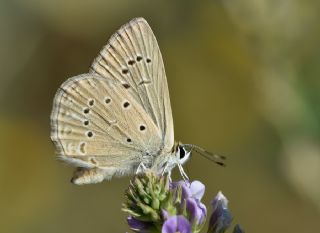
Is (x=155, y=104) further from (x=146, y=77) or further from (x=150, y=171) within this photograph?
(x=150, y=171)

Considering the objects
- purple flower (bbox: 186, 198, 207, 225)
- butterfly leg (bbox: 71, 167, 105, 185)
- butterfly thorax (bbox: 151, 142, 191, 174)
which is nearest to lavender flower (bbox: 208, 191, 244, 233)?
purple flower (bbox: 186, 198, 207, 225)

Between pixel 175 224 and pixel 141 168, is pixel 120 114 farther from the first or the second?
pixel 175 224

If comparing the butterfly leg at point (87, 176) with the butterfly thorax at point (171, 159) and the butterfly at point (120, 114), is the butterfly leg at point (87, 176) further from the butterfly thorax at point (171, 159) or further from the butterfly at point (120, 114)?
the butterfly thorax at point (171, 159)

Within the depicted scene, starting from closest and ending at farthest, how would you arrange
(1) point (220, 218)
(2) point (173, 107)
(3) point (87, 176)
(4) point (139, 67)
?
(1) point (220, 218) → (3) point (87, 176) → (4) point (139, 67) → (2) point (173, 107)

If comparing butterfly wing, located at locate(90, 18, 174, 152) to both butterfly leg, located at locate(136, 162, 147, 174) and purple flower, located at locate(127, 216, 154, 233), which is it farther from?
purple flower, located at locate(127, 216, 154, 233)

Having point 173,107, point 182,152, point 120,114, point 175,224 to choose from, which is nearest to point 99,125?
point 120,114
